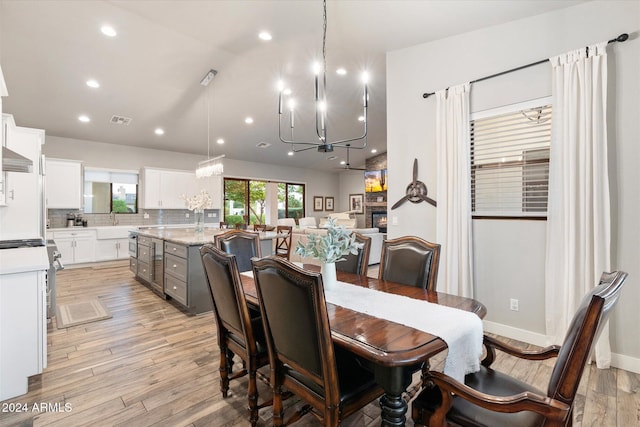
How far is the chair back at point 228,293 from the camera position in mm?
1649

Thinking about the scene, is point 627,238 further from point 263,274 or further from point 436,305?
point 263,274

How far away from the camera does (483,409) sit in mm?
1239

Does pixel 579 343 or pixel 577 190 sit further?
pixel 577 190

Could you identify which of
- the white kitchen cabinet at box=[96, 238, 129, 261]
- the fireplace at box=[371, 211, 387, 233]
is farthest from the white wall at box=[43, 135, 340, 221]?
the fireplace at box=[371, 211, 387, 233]

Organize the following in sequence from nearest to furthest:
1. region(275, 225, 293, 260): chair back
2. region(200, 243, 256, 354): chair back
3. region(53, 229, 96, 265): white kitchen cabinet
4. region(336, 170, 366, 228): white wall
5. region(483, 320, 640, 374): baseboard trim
A: region(200, 243, 256, 354): chair back → region(483, 320, 640, 374): baseboard trim → region(53, 229, 96, 265): white kitchen cabinet → region(275, 225, 293, 260): chair back → region(336, 170, 366, 228): white wall

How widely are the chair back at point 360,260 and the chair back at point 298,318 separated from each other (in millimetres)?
1191

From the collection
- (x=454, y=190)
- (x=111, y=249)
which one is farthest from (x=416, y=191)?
(x=111, y=249)

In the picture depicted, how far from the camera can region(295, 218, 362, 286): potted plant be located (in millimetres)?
1860

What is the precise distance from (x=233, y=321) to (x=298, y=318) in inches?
28.8

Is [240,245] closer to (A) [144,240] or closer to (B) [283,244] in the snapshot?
(A) [144,240]

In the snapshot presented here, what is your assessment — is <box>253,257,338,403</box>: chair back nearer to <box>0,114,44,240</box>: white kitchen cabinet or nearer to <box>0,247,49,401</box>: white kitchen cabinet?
<box>0,247,49,401</box>: white kitchen cabinet

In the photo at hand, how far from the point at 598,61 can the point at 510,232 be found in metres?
1.58

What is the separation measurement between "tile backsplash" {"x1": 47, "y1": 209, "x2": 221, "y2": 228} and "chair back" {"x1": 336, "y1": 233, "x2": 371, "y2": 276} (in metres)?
6.84

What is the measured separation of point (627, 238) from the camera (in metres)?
2.44
